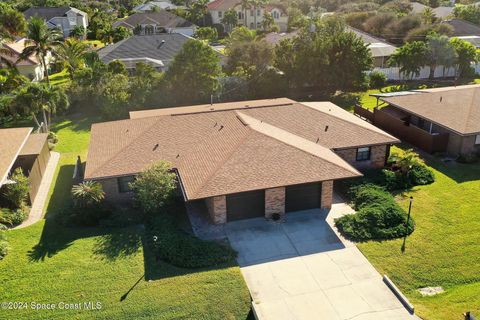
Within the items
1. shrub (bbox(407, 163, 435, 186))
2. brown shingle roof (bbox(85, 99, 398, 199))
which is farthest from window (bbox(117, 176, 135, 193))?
shrub (bbox(407, 163, 435, 186))

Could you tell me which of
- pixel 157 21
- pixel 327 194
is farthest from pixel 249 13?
pixel 327 194

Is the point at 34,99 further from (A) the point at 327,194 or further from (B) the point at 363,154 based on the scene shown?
(B) the point at 363,154

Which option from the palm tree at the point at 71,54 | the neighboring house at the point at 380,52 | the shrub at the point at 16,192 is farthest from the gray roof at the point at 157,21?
the shrub at the point at 16,192

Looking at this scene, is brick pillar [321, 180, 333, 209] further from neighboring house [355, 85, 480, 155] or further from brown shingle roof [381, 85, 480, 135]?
brown shingle roof [381, 85, 480, 135]

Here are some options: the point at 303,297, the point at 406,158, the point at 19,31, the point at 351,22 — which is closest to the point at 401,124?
the point at 406,158

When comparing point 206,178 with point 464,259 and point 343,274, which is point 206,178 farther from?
point 464,259
